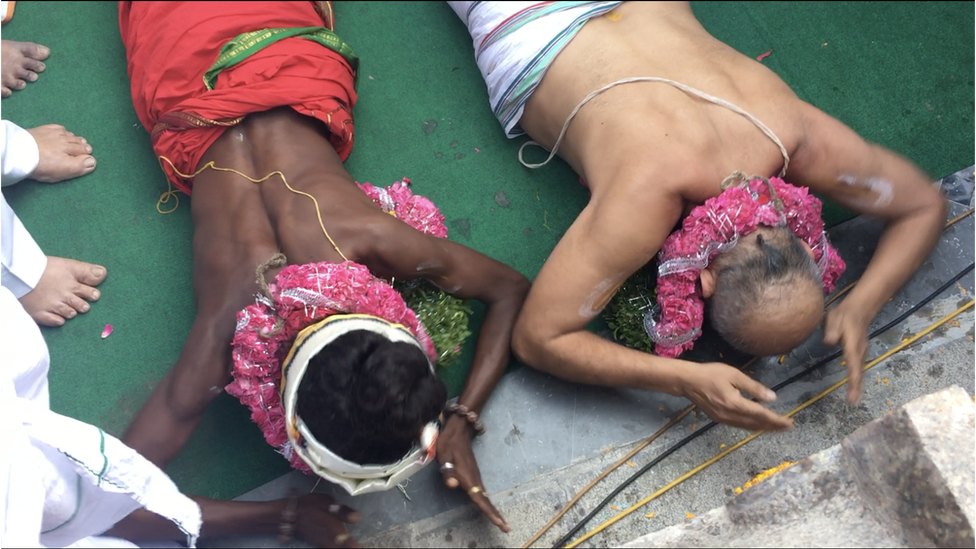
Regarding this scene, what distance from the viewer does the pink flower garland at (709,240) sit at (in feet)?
6.38

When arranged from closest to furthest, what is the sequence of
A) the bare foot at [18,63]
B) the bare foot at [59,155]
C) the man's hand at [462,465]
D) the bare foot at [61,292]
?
the man's hand at [462,465] < the bare foot at [61,292] < the bare foot at [59,155] < the bare foot at [18,63]

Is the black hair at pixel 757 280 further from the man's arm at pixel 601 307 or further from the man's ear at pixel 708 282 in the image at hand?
the man's arm at pixel 601 307

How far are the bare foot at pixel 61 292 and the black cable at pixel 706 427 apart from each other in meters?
1.75

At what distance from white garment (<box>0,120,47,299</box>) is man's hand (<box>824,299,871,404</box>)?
2514 millimetres

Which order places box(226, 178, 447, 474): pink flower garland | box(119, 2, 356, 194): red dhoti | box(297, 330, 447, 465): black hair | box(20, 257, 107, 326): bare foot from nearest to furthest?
box(297, 330, 447, 465): black hair, box(226, 178, 447, 474): pink flower garland, box(119, 2, 356, 194): red dhoti, box(20, 257, 107, 326): bare foot

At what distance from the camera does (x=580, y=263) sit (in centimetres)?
202

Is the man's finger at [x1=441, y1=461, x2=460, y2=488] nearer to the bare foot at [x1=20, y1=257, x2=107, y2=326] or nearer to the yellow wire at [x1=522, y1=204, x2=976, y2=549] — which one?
the yellow wire at [x1=522, y1=204, x2=976, y2=549]

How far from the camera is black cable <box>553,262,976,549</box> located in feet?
6.82

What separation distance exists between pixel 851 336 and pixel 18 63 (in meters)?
3.06

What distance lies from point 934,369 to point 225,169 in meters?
2.31

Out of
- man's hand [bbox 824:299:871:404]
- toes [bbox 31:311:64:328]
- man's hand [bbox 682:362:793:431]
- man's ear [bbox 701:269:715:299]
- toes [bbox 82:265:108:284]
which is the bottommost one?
toes [bbox 31:311:64:328]

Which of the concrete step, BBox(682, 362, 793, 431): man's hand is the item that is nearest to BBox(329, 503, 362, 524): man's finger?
the concrete step

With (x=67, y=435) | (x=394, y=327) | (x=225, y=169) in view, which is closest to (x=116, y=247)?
(x=225, y=169)

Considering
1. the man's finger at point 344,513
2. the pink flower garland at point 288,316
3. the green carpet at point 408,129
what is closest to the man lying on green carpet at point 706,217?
the green carpet at point 408,129
